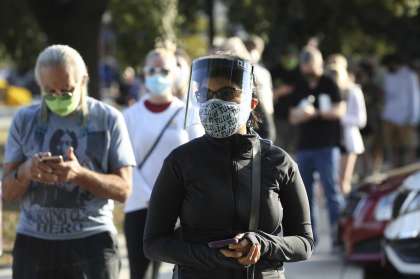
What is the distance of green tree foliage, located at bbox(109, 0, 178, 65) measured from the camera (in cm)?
1758

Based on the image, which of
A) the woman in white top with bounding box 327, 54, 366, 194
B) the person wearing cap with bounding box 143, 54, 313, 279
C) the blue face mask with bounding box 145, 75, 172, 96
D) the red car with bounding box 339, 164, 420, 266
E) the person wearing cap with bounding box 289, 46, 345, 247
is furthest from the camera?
the woman in white top with bounding box 327, 54, 366, 194

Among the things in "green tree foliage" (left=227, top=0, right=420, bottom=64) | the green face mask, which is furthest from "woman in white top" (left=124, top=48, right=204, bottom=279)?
"green tree foliage" (left=227, top=0, right=420, bottom=64)

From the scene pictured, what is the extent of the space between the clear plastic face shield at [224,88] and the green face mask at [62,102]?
98 centimetres

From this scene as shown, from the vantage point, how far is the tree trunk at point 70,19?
44.6 ft

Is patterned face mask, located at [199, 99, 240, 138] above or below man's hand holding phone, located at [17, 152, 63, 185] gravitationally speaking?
above

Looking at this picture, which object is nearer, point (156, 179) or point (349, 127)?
point (156, 179)

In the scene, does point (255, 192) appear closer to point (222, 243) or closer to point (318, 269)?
point (222, 243)

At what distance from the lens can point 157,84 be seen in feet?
19.7

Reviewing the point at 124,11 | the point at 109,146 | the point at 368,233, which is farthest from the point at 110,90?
the point at 109,146

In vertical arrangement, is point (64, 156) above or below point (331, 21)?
below

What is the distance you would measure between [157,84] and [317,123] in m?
3.51

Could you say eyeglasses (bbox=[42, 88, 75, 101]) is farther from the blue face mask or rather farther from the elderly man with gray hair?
the blue face mask

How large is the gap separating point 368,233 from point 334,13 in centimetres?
1007

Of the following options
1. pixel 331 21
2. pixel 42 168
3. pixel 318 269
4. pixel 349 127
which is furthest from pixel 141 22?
pixel 42 168
